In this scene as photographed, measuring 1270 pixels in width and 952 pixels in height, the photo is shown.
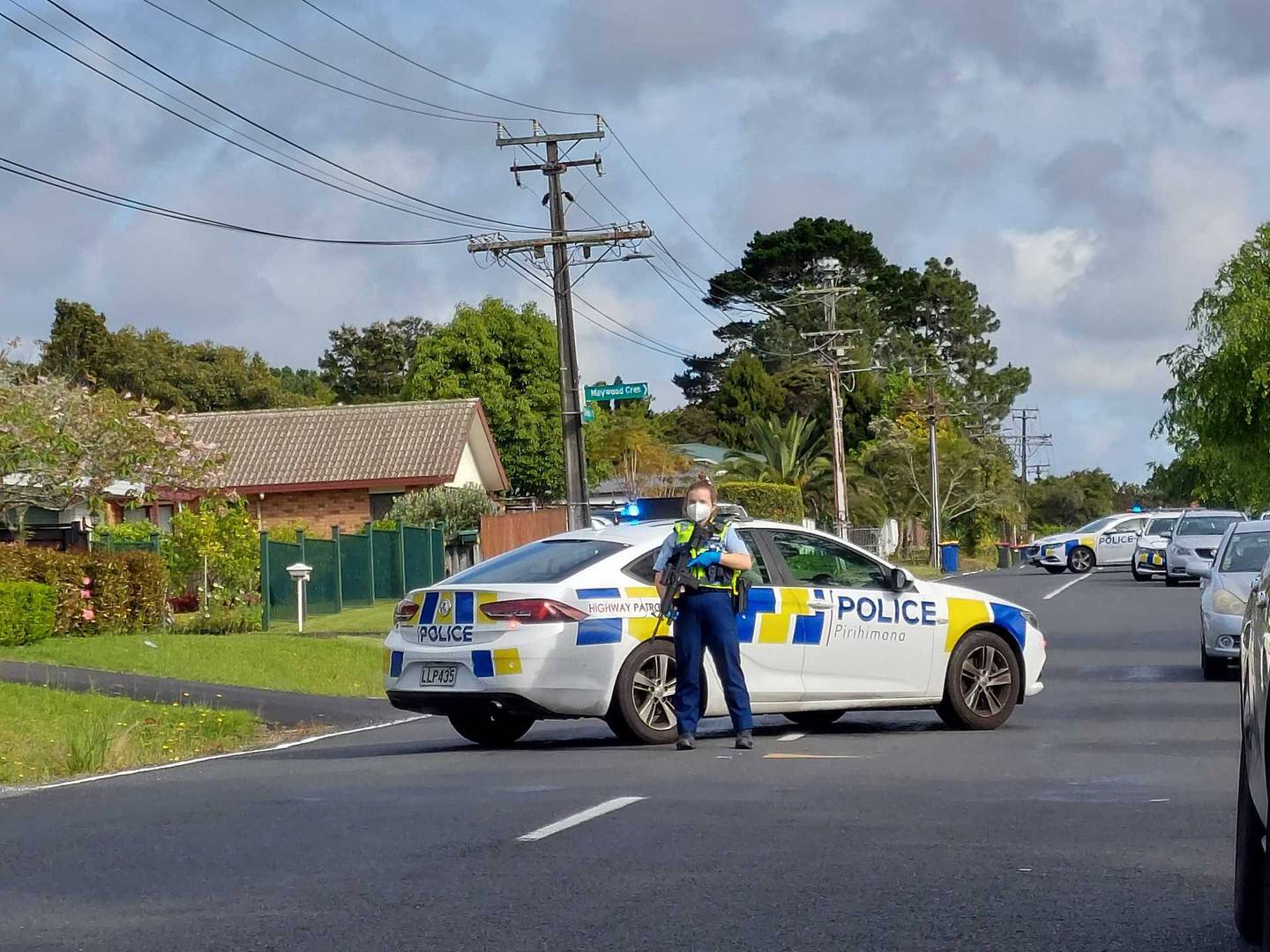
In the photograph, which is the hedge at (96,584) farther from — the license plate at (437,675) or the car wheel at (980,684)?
the car wheel at (980,684)

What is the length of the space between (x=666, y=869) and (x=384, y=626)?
23.1 metres

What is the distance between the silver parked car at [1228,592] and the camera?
18031 millimetres

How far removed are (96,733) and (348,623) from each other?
55.2 feet

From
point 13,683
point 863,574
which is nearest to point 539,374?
point 13,683

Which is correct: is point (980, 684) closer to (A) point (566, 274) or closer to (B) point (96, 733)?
Result: (B) point (96, 733)

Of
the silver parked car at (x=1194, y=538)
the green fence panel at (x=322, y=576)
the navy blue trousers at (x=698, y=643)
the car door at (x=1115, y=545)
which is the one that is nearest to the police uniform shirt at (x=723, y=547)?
the navy blue trousers at (x=698, y=643)

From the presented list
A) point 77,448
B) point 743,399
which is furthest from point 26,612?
point 743,399

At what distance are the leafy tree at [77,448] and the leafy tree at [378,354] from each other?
56.1 m

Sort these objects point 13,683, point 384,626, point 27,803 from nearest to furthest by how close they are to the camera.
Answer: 1. point 27,803
2. point 13,683
3. point 384,626

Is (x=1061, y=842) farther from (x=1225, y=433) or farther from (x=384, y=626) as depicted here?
(x=1225, y=433)

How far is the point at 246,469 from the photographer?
50719 millimetres

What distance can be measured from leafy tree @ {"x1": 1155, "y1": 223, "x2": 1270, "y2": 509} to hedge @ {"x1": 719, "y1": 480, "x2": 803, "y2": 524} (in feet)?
80.6

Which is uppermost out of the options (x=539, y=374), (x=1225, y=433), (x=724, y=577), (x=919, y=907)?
(x=539, y=374)

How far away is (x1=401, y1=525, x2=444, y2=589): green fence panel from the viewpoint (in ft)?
127
